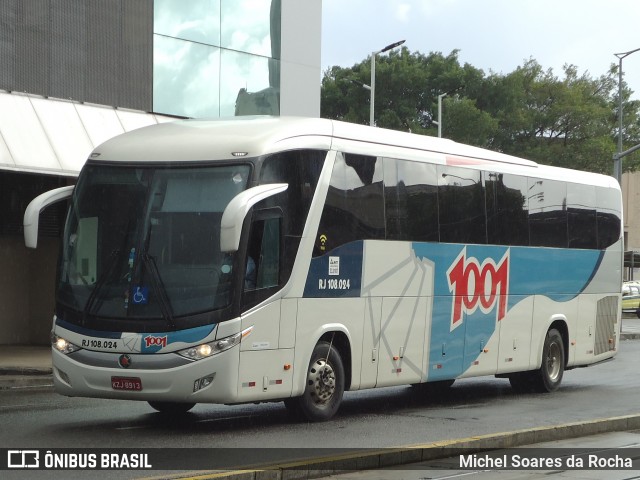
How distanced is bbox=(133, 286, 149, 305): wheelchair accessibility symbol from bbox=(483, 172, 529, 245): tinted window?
21.1 feet

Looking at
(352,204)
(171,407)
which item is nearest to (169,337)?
(171,407)

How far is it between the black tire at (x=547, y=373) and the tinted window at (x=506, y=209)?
188cm

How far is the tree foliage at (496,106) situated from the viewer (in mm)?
72938

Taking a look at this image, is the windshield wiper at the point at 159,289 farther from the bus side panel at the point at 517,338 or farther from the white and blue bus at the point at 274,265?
the bus side panel at the point at 517,338

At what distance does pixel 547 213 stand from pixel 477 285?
2524mm

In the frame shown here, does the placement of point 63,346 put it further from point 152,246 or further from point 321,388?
point 321,388

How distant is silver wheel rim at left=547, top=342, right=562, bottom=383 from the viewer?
1940 centimetres

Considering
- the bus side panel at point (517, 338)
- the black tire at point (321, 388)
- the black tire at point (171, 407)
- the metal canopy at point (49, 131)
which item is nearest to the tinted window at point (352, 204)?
the black tire at point (321, 388)

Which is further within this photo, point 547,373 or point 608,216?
point 608,216

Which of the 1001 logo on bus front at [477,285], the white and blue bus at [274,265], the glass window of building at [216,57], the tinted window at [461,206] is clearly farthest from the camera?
the glass window of building at [216,57]

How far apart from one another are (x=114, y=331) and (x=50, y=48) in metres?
12.0

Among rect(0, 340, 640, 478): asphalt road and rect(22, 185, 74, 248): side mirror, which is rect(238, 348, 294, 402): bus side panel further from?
rect(22, 185, 74, 248): side mirror

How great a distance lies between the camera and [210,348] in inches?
490

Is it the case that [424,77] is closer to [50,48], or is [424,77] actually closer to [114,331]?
[50,48]
